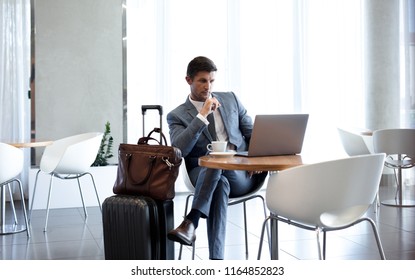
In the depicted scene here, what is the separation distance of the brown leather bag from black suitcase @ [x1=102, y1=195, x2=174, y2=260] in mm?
56

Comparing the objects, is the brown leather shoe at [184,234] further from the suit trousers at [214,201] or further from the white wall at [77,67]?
the white wall at [77,67]

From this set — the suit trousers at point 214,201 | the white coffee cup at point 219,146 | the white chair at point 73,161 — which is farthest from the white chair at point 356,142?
the white coffee cup at point 219,146

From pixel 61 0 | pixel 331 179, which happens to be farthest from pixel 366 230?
pixel 61 0

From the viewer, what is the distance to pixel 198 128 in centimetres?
287

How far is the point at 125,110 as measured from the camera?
598 cm

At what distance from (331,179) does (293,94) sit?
16.4 ft

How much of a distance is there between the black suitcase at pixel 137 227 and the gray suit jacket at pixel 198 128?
15.4 inches

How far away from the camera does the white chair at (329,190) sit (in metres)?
2.12

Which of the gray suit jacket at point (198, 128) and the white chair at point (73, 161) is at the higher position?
the gray suit jacket at point (198, 128)

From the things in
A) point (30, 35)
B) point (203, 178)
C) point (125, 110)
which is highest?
point (30, 35)

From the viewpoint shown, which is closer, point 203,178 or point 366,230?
point 203,178

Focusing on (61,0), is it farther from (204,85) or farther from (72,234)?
(204,85)

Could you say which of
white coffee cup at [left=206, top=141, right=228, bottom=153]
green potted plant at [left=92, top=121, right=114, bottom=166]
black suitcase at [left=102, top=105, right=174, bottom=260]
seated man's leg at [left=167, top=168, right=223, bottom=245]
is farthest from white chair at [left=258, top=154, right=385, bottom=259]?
green potted plant at [left=92, top=121, right=114, bottom=166]

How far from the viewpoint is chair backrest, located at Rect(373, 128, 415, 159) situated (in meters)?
5.07
